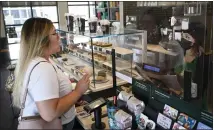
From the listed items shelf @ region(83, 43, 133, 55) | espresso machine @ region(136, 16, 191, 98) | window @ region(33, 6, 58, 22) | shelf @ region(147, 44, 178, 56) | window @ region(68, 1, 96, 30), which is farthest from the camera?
window @ region(68, 1, 96, 30)

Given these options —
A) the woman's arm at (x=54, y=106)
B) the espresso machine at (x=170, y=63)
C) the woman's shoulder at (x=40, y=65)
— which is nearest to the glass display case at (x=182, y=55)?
the espresso machine at (x=170, y=63)

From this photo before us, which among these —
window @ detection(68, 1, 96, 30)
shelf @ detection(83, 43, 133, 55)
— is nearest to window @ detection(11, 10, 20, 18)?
window @ detection(68, 1, 96, 30)

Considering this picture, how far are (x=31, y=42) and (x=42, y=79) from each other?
252mm

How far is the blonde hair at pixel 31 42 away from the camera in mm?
1220

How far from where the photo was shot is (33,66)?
1.15 m

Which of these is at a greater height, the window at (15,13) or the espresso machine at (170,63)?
the window at (15,13)

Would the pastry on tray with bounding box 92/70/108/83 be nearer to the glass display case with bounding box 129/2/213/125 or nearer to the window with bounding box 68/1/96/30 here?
the glass display case with bounding box 129/2/213/125

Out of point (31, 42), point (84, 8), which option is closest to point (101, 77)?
point (31, 42)

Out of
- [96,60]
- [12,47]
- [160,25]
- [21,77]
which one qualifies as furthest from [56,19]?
[21,77]

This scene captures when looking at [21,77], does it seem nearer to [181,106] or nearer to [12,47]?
[181,106]

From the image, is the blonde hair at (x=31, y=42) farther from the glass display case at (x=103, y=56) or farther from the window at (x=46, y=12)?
the window at (x=46, y=12)

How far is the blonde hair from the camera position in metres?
1.22

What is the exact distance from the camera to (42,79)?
3.64ft

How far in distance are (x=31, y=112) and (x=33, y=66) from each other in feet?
0.90
